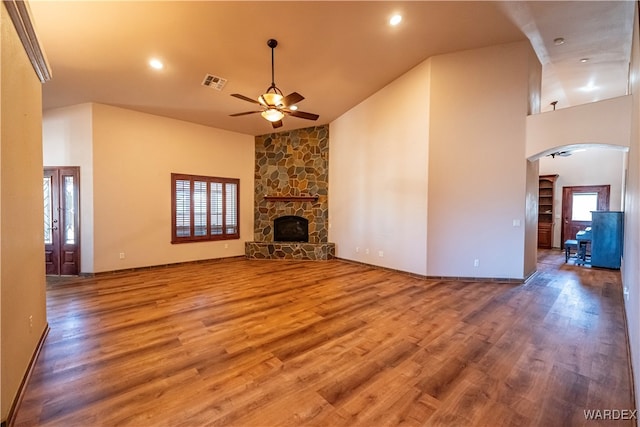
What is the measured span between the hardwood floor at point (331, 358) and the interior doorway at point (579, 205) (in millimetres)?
5441

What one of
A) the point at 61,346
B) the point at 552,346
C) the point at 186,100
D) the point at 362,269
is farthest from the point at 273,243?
the point at 552,346

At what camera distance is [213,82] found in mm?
4699

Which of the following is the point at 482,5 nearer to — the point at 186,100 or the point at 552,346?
the point at 552,346

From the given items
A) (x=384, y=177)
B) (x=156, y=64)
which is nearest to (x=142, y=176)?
(x=156, y=64)

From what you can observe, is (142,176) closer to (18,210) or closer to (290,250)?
(290,250)

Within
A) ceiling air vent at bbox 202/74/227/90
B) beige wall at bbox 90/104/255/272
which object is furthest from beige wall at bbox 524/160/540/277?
beige wall at bbox 90/104/255/272

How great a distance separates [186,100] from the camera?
539 centimetres

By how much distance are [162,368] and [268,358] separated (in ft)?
2.79

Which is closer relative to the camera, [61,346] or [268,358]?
[268,358]

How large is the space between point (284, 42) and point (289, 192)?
4.30m

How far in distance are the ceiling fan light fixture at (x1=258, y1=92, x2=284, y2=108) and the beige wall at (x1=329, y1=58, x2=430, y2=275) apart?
8.79 feet

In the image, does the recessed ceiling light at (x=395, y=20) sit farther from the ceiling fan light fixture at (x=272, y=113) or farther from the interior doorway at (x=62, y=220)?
the interior doorway at (x=62, y=220)

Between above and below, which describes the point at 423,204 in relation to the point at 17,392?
above

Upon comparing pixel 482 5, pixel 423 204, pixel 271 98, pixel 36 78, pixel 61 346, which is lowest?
pixel 61 346
